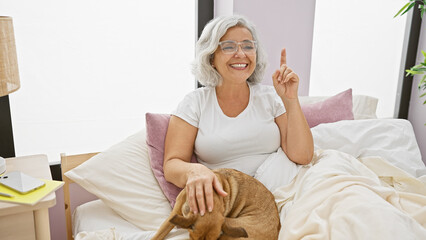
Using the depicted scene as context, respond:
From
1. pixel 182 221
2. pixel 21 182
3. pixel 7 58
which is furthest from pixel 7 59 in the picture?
pixel 182 221

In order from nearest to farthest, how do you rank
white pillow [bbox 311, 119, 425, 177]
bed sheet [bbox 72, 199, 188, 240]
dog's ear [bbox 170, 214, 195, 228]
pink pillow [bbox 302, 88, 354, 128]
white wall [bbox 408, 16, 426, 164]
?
dog's ear [bbox 170, 214, 195, 228] < bed sheet [bbox 72, 199, 188, 240] < white pillow [bbox 311, 119, 425, 177] < pink pillow [bbox 302, 88, 354, 128] < white wall [bbox 408, 16, 426, 164]

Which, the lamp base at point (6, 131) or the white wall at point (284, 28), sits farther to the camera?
the white wall at point (284, 28)

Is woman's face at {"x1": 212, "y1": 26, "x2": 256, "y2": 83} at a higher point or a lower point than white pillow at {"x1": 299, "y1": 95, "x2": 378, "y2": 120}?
higher

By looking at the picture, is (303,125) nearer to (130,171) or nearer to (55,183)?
(130,171)

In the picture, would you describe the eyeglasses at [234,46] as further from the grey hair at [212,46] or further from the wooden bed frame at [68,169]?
the wooden bed frame at [68,169]

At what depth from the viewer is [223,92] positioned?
1.67 meters

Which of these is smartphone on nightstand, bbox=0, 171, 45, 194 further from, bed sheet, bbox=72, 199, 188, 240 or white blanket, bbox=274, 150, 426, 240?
white blanket, bbox=274, 150, 426, 240

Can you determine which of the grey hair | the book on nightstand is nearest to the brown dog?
the book on nightstand

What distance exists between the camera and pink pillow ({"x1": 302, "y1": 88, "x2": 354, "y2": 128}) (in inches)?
79.6

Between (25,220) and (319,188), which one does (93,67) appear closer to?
(25,220)

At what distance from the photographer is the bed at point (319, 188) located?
1079mm

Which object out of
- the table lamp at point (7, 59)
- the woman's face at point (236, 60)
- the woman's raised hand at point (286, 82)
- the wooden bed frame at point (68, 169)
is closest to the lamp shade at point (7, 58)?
the table lamp at point (7, 59)

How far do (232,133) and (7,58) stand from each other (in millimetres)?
921

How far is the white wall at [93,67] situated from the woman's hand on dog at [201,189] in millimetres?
1025
